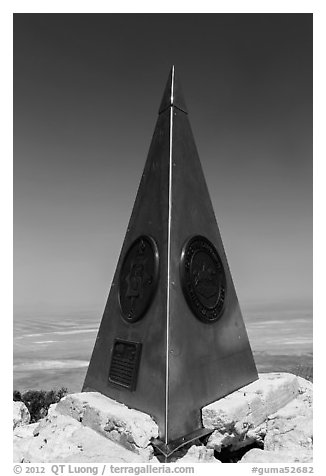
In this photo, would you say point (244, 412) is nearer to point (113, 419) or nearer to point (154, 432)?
point (154, 432)

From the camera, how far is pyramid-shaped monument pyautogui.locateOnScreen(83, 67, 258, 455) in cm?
362

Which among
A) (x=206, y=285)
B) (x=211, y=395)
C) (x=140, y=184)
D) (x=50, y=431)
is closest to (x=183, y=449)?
(x=211, y=395)

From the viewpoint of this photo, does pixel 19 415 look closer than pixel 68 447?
No

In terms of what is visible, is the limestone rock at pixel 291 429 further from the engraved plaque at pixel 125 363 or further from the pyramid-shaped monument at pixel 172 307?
the engraved plaque at pixel 125 363

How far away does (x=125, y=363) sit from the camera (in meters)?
4.12

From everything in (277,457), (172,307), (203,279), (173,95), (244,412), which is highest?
(173,95)

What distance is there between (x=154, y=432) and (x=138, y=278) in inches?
70.9

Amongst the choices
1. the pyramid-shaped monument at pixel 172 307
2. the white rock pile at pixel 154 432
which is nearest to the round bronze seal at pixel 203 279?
the pyramid-shaped monument at pixel 172 307

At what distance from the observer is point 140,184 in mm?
5117

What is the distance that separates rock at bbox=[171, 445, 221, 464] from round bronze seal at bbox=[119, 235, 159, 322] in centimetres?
156

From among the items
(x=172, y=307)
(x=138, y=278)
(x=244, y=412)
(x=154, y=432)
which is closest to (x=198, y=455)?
(x=154, y=432)

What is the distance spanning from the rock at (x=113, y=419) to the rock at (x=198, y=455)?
374 mm

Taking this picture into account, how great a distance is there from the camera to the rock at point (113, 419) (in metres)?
3.30

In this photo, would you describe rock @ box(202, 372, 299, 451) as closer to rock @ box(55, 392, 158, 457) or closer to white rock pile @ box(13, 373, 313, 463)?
white rock pile @ box(13, 373, 313, 463)
